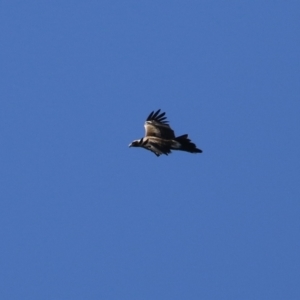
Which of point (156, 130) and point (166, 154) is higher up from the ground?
point (156, 130)

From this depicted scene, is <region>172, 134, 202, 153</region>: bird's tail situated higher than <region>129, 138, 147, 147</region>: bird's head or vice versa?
<region>129, 138, 147, 147</region>: bird's head

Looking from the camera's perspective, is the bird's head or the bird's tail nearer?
the bird's tail

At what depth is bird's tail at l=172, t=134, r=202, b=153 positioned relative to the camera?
91.1ft

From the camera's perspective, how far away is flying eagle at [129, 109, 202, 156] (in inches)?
1099

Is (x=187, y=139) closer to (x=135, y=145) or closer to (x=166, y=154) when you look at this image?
(x=166, y=154)

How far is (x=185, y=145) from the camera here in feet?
91.4

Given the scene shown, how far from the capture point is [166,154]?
A: 90.3 feet

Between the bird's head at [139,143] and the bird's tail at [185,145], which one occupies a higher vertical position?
the bird's head at [139,143]

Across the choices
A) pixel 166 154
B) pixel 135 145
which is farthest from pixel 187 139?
pixel 135 145

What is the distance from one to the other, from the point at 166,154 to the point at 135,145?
2730mm

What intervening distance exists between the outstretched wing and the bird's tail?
0.69 m

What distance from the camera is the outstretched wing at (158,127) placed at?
29109mm

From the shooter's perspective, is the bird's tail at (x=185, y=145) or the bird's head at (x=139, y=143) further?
the bird's head at (x=139, y=143)

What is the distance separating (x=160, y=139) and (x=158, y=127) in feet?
2.92
